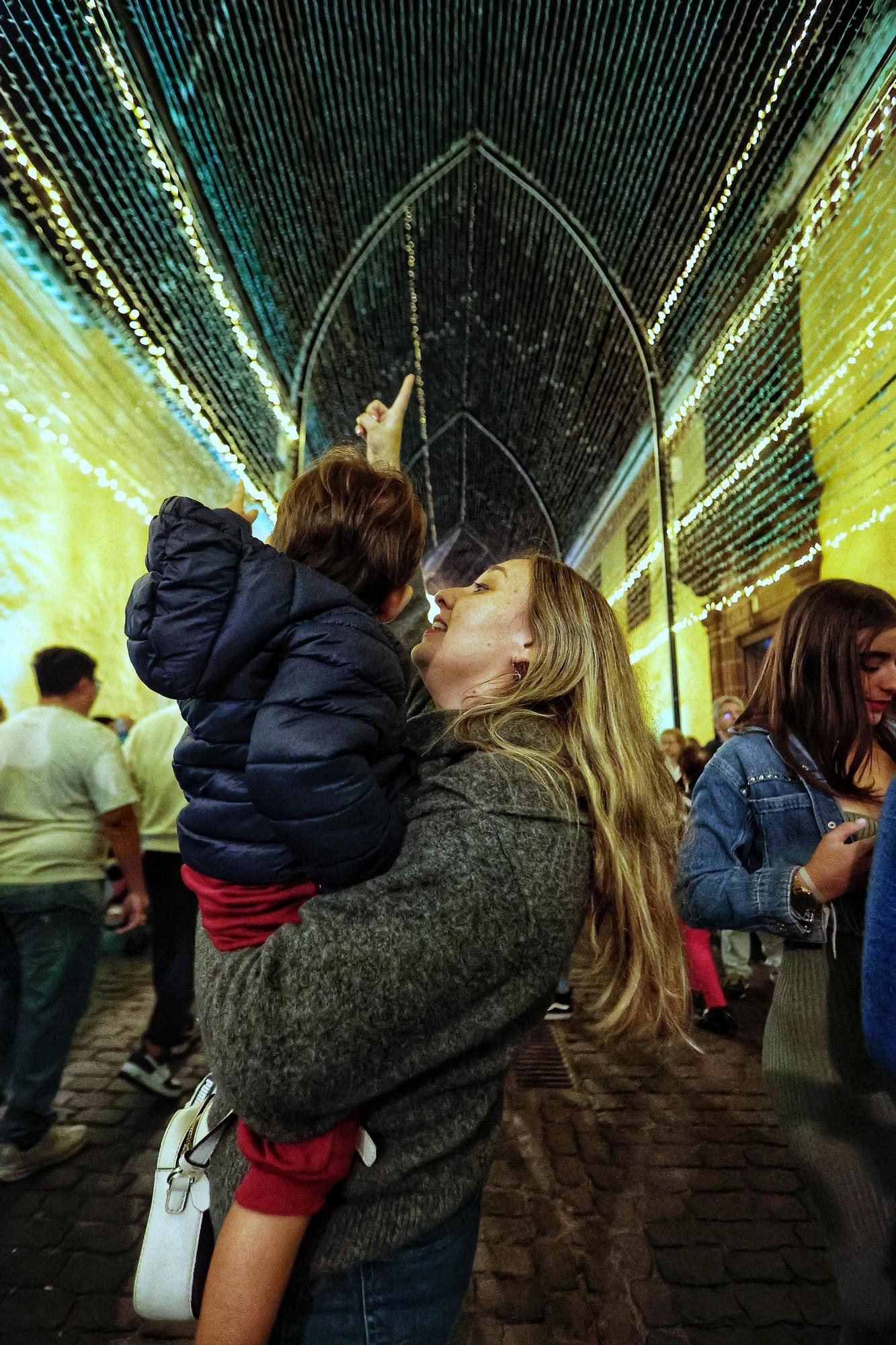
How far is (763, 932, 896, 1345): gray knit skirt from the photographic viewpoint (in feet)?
4.64

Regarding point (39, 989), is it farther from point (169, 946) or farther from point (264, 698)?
point (264, 698)

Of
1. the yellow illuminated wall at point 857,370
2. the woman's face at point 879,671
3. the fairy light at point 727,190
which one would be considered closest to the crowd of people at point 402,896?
the woman's face at point 879,671

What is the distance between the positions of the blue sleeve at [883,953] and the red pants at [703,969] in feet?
12.0

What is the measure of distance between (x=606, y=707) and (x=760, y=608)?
648cm

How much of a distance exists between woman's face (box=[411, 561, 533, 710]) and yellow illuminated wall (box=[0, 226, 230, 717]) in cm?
377

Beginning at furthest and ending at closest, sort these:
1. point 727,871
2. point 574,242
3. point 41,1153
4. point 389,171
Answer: point 574,242, point 389,171, point 41,1153, point 727,871

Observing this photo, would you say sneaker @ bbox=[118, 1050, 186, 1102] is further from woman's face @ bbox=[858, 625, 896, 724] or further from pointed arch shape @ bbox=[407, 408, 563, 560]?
pointed arch shape @ bbox=[407, 408, 563, 560]

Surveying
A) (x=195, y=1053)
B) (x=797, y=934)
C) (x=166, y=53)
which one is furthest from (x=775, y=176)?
(x=195, y=1053)

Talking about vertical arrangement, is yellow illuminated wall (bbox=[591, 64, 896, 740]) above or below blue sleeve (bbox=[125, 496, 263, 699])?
above

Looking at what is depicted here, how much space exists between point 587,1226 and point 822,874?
6.33ft

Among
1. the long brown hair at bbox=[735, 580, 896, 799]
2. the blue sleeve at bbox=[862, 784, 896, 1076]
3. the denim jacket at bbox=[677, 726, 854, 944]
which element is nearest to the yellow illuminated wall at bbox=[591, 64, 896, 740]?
the long brown hair at bbox=[735, 580, 896, 799]

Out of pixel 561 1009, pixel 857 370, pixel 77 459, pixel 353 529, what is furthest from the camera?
pixel 77 459

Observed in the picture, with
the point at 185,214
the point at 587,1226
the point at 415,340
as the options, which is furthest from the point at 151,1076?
the point at 415,340

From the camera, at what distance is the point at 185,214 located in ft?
17.4
